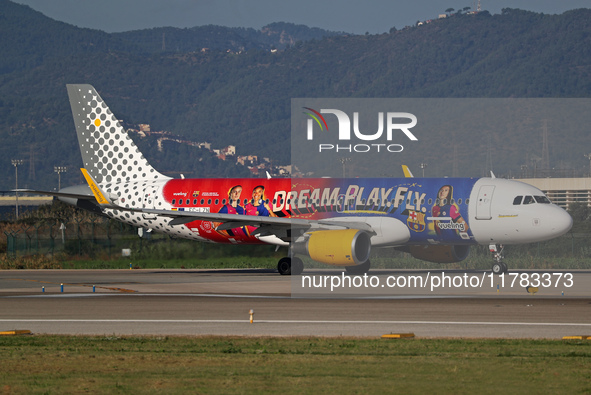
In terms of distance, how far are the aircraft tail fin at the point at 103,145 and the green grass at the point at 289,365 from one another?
2852 cm

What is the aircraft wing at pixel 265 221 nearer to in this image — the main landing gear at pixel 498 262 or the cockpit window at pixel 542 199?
the main landing gear at pixel 498 262

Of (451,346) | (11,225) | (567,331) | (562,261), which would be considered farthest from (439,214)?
(11,225)

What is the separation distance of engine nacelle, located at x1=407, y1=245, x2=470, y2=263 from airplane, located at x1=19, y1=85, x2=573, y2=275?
0.14ft

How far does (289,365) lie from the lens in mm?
15148

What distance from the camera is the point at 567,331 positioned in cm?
1973

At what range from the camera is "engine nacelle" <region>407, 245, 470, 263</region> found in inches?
1554

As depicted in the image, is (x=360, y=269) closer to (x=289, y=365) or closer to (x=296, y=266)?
(x=296, y=266)

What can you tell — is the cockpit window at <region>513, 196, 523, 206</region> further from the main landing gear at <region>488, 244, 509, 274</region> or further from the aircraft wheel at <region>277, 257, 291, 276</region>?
the aircraft wheel at <region>277, 257, 291, 276</region>

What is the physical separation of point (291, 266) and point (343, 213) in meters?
3.47

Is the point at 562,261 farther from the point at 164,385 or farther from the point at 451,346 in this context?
the point at 164,385

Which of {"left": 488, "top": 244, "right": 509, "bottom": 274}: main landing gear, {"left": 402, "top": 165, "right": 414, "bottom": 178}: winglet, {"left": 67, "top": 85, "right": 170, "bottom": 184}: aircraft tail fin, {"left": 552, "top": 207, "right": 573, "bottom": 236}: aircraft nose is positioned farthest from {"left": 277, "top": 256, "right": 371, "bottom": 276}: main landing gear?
{"left": 67, "top": 85, "right": 170, "bottom": 184}: aircraft tail fin

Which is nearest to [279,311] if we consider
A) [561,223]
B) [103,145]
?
[561,223]

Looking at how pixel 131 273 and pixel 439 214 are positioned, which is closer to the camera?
pixel 439 214

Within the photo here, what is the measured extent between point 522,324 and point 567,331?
1363 millimetres
